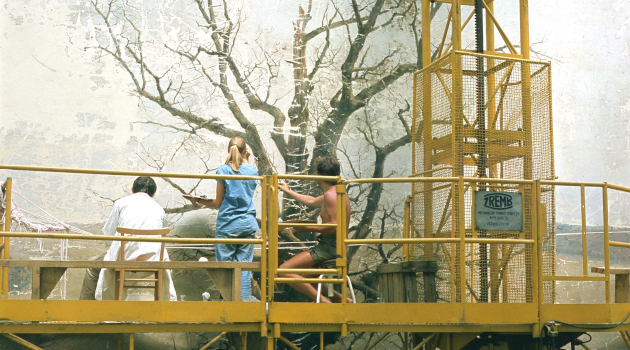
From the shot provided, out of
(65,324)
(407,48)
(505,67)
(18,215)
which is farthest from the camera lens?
(407,48)

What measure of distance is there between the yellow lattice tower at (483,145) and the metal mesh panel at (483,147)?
10 mm

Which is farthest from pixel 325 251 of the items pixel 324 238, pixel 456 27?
pixel 456 27

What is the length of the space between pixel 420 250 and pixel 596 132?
4.28 metres

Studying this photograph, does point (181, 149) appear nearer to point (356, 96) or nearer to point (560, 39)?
point (356, 96)

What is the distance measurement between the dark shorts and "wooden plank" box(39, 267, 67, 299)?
2.18 m

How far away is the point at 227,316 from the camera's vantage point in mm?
5645

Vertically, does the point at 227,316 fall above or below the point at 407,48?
below

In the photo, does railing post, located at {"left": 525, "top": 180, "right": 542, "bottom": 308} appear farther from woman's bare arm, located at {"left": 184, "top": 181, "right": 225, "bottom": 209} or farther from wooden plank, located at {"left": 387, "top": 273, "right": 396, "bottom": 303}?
woman's bare arm, located at {"left": 184, "top": 181, "right": 225, "bottom": 209}

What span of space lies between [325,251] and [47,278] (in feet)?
7.88

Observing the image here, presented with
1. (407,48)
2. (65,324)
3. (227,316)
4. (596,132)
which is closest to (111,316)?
(65,324)

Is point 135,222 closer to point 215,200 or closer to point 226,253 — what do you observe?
point 215,200

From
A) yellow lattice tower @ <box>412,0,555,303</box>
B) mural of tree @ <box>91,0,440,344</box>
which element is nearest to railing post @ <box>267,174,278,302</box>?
yellow lattice tower @ <box>412,0,555,303</box>

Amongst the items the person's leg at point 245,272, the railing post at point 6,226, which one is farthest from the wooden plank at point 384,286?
the railing post at point 6,226

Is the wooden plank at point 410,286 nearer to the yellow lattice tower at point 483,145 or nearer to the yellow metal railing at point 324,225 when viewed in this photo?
the yellow lattice tower at point 483,145
